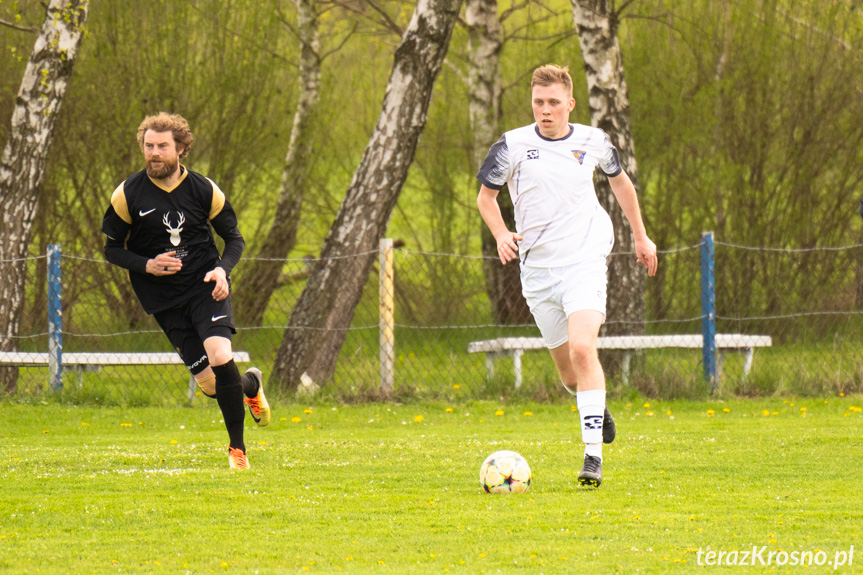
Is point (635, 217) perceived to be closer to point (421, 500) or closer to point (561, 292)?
point (561, 292)

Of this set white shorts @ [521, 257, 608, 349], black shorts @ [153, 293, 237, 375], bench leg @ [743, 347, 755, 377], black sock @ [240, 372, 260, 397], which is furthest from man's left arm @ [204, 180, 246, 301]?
bench leg @ [743, 347, 755, 377]

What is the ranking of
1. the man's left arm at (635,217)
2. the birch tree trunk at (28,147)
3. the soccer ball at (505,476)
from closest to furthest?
1. the soccer ball at (505,476)
2. the man's left arm at (635,217)
3. the birch tree trunk at (28,147)

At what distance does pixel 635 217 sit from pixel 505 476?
5.79 ft

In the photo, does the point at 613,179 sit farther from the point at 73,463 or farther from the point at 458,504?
the point at 73,463

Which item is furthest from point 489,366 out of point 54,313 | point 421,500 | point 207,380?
point 421,500

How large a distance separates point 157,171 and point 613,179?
260 centimetres

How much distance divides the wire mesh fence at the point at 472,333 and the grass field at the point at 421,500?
160 cm

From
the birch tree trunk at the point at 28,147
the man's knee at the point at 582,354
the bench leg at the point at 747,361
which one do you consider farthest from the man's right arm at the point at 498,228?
the birch tree trunk at the point at 28,147

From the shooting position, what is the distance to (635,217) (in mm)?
6086

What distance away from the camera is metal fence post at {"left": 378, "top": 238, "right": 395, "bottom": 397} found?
33.6 ft

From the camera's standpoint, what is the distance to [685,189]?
14305 millimetres

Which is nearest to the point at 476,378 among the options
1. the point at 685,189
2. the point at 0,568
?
the point at 685,189

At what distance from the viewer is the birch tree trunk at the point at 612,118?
1167cm

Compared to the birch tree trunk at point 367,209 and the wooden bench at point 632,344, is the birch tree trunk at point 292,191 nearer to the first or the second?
the birch tree trunk at point 367,209
